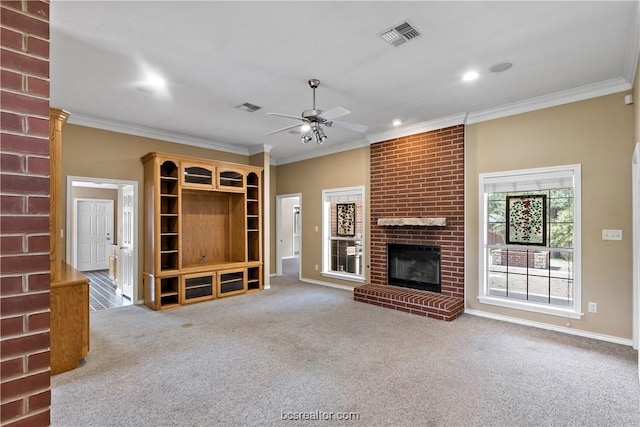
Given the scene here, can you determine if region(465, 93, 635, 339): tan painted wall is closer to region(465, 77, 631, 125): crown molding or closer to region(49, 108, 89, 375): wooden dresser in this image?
region(465, 77, 631, 125): crown molding

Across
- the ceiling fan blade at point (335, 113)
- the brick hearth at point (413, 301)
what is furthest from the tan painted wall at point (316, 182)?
the ceiling fan blade at point (335, 113)

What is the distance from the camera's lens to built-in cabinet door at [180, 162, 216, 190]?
17.7ft

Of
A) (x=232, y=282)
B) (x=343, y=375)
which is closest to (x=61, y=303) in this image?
(x=343, y=375)

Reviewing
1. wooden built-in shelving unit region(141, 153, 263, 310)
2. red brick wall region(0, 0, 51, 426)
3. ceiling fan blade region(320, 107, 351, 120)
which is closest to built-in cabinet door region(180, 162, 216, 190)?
wooden built-in shelving unit region(141, 153, 263, 310)

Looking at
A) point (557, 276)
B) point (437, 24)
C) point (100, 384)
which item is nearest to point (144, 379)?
point (100, 384)

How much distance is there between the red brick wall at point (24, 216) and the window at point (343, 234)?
5.39 meters

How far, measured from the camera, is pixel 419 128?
5289 millimetres

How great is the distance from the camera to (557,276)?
Result: 13.8 feet

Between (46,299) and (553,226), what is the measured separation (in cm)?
487

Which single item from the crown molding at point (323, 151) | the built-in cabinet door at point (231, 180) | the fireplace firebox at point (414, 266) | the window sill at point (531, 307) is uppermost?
the crown molding at point (323, 151)

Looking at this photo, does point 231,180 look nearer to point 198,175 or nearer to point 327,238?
point 198,175

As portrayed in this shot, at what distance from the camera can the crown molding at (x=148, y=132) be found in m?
4.89

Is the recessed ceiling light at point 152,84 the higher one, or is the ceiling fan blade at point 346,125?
the recessed ceiling light at point 152,84

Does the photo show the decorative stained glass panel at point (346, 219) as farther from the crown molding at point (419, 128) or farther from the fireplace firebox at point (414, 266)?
the crown molding at point (419, 128)
